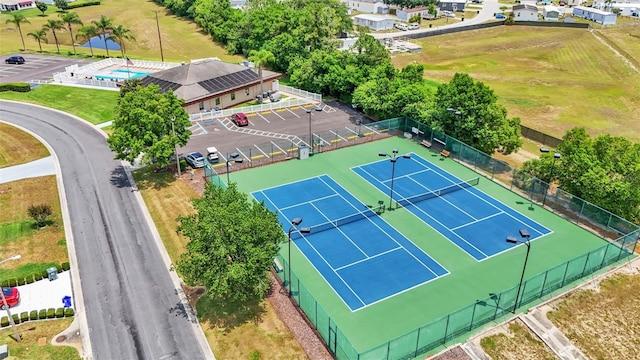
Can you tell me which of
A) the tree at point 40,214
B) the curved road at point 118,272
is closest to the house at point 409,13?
the curved road at point 118,272

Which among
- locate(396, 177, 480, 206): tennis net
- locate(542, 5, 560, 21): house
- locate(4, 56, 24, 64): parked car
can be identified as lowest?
locate(396, 177, 480, 206): tennis net

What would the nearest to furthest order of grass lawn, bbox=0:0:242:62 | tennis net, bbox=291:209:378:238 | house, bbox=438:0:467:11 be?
1. tennis net, bbox=291:209:378:238
2. grass lawn, bbox=0:0:242:62
3. house, bbox=438:0:467:11

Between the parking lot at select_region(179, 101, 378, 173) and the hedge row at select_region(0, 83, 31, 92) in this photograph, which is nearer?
the parking lot at select_region(179, 101, 378, 173)

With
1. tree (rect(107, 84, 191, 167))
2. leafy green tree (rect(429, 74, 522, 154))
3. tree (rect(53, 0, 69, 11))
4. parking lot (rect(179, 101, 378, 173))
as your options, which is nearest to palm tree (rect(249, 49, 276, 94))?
parking lot (rect(179, 101, 378, 173))

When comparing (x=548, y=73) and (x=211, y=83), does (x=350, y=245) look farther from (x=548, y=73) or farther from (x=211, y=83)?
(x=548, y=73)

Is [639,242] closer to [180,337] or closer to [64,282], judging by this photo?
[180,337]

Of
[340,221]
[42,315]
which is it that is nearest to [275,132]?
[340,221]

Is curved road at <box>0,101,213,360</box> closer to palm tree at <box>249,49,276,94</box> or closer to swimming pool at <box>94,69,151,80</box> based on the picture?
swimming pool at <box>94,69,151,80</box>
